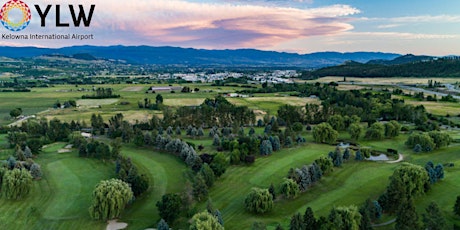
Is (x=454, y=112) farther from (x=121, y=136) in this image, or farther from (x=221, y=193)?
(x=121, y=136)

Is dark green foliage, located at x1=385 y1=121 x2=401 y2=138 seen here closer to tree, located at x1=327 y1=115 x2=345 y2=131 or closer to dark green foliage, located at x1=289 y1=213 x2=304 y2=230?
tree, located at x1=327 y1=115 x2=345 y2=131

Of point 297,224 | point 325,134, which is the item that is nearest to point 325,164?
point 325,134

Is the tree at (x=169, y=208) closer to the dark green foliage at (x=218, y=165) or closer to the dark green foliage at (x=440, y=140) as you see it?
the dark green foliage at (x=218, y=165)

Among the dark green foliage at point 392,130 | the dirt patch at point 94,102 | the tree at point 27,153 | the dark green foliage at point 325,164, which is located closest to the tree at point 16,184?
the tree at point 27,153

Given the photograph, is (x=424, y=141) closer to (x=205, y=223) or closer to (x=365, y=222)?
(x=365, y=222)

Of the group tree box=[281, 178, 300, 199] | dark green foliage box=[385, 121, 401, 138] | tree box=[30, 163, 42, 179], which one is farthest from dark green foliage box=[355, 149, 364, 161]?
tree box=[30, 163, 42, 179]

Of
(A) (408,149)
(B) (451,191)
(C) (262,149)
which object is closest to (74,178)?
(C) (262,149)

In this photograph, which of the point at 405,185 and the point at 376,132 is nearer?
the point at 405,185
